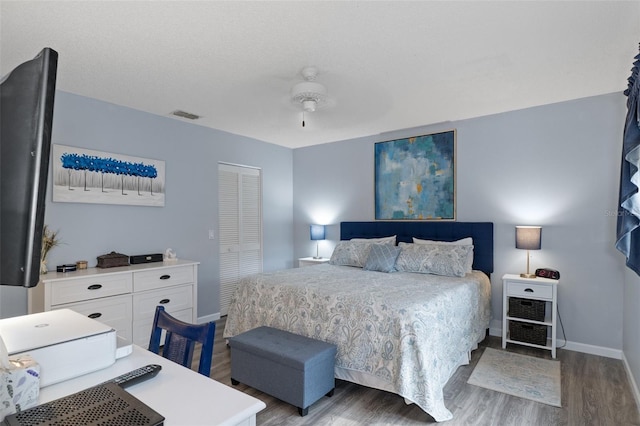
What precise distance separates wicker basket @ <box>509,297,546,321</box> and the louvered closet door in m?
3.23

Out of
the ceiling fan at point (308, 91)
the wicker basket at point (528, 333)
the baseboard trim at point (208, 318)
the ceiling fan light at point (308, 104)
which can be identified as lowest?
the baseboard trim at point (208, 318)

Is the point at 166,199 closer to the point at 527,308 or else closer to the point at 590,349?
the point at 527,308

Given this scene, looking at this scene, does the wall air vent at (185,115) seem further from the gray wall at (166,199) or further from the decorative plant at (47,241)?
the decorative plant at (47,241)

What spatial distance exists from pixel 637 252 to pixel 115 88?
4310 millimetres

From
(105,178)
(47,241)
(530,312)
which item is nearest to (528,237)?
(530,312)

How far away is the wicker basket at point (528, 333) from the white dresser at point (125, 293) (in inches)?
132

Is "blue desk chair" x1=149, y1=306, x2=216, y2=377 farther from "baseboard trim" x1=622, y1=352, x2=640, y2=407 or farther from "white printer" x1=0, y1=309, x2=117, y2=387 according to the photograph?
"baseboard trim" x1=622, y1=352, x2=640, y2=407

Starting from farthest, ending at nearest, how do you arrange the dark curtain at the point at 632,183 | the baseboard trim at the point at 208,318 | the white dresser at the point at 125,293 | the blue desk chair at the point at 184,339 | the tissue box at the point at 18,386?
the baseboard trim at the point at 208,318 → the white dresser at the point at 125,293 → the dark curtain at the point at 632,183 → the blue desk chair at the point at 184,339 → the tissue box at the point at 18,386

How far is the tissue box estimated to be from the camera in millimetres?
840

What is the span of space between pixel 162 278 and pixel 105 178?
1.18 m

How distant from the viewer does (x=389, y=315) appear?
96.7 inches

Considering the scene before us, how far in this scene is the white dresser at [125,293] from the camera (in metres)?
2.92

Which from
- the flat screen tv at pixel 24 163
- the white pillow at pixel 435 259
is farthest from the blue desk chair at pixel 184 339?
the white pillow at pixel 435 259

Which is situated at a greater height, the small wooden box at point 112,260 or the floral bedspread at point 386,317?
the small wooden box at point 112,260
